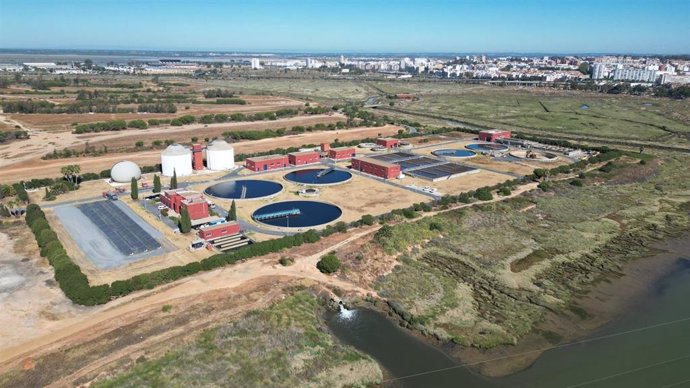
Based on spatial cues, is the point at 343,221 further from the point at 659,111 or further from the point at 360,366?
the point at 659,111

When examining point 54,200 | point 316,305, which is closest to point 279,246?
point 316,305

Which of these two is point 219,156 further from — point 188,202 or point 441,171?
point 441,171

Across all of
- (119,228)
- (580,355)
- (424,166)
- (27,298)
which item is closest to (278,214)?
(119,228)

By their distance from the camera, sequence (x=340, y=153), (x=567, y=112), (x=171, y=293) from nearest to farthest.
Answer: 1. (x=171, y=293)
2. (x=340, y=153)
3. (x=567, y=112)

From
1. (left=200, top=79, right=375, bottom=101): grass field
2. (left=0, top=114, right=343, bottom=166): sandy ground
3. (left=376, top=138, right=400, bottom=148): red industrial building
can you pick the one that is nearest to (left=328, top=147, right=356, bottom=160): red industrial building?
(left=376, top=138, right=400, bottom=148): red industrial building

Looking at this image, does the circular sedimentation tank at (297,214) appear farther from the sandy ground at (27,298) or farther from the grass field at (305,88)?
the grass field at (305,88)
